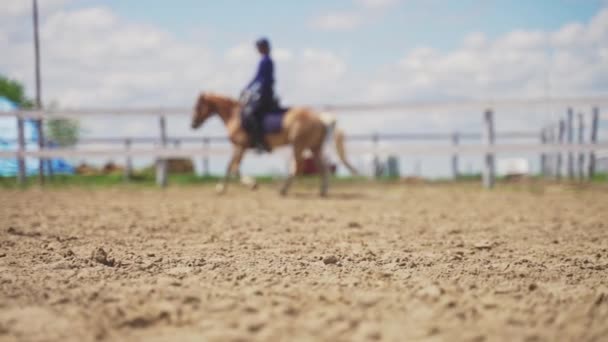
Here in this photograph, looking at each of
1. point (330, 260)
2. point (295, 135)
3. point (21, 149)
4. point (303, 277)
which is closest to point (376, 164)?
point (295, 135)

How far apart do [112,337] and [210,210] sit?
5232 mm

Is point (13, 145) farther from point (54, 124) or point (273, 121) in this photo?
point (273, 121)

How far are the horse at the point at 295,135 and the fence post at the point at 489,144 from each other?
9.94 ft

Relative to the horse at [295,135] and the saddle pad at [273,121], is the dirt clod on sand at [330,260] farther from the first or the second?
the saddle pad at [273,121]

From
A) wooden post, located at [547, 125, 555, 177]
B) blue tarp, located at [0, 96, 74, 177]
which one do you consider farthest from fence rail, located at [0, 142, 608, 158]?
wooden post, located at [547, 125, 555, 177]

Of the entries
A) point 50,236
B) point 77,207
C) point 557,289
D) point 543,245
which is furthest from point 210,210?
point 557,289

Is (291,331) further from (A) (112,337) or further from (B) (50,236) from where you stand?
(B) (50,236)

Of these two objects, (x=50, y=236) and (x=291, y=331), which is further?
(x=50, y=236)

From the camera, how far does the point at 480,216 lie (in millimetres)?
6555

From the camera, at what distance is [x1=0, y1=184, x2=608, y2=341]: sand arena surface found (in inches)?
83.4

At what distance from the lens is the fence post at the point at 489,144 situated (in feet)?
37.8

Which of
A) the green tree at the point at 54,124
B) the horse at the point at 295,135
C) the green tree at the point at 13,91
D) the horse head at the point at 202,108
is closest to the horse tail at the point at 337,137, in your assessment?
the horse at the point at 295,135

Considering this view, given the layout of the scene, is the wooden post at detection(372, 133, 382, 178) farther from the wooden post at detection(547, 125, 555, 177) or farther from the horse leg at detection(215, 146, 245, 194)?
the horse leg at detection(215, 146, 245, 194)

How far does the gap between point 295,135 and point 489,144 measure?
400 cm
